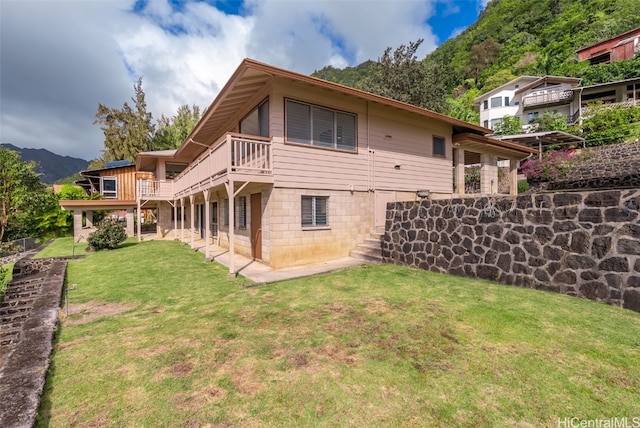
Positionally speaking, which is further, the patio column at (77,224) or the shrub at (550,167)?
the patio column at (77,224)

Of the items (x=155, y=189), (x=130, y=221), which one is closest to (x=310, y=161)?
(x=155, y=189)

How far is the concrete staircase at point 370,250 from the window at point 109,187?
22.7m

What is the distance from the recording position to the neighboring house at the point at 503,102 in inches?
1513

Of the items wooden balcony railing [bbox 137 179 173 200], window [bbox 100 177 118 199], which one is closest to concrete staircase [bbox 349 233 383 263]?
wooden balcony railing [bbox 137 179 173 200]

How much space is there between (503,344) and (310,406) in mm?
2604

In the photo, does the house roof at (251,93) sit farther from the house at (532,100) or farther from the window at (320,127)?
the house at (532,100)

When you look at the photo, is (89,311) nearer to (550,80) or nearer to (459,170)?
(459,170)

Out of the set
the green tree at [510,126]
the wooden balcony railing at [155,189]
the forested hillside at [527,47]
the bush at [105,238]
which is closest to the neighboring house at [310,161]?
the bush at [105,238]

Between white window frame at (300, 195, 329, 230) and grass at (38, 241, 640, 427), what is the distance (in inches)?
145

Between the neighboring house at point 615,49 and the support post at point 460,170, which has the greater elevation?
the neighboring house at point 615,49

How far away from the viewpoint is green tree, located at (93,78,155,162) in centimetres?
3734

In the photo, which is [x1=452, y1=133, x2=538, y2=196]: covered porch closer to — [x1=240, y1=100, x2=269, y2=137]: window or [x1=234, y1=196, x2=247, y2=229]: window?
[x1=240, y1=100, x2=269, y2=137]: window

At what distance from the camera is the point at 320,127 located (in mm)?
9492

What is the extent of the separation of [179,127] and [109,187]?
15.7m
